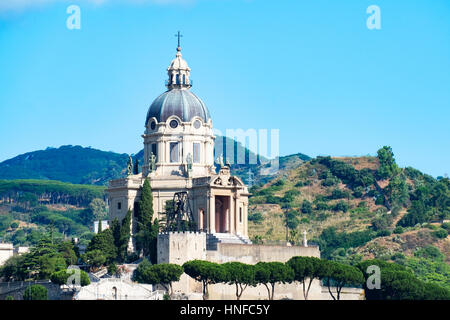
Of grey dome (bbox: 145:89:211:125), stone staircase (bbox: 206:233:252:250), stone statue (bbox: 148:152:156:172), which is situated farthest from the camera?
grey dome (bbox: 145:89:211:125)

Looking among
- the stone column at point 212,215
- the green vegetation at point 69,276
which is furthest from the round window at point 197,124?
the green vegetation at point 69,276

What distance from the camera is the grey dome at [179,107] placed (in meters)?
138

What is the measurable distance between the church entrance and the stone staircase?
248 cm

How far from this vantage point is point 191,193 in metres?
134

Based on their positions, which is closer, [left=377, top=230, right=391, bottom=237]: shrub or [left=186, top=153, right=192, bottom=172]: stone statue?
[left=186, top=153, right=192, bottom=172]: stone statue

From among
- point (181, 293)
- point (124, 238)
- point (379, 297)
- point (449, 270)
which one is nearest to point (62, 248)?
point (124, 238)

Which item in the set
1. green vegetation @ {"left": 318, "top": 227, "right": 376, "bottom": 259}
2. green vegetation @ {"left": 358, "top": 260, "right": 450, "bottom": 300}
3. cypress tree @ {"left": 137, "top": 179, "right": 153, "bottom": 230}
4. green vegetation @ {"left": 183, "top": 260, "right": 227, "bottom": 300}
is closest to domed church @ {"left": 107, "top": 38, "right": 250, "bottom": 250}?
cypress tree @ {"left": 137, "top": 179, "right": 153, "bottom": 230}

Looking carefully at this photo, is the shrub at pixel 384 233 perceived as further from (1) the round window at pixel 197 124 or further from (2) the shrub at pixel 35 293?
(2) the shrub at pixel 35 293

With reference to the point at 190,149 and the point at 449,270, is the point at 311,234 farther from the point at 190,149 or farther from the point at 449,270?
the point at 190,149

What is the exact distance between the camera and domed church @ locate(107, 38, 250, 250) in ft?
434

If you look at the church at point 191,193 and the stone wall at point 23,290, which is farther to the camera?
the church at point 191,193

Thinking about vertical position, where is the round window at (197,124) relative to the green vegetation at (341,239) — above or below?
above

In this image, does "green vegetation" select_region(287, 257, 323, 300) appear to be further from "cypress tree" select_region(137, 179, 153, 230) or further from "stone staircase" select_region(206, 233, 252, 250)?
"cypress tree" select_region(137, 179, 153, 230)
